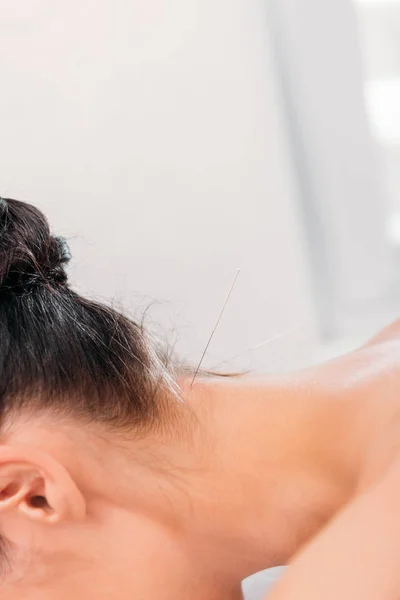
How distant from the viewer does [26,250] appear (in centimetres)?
78

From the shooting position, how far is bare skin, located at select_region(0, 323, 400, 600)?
2.37 ft

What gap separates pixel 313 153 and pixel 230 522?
797 mm

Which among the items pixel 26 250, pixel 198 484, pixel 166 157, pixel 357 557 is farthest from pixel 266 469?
pixel 166 157

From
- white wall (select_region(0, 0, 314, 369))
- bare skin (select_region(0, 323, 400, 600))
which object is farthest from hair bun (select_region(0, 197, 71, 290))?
white wall (select_region(0, 0, 314, 369))

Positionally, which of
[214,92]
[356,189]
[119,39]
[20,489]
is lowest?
[20,489]

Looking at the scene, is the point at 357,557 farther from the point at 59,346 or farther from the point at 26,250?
the point at 26,250

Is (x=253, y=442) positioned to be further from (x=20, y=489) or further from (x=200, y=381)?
(x=20, y=489)

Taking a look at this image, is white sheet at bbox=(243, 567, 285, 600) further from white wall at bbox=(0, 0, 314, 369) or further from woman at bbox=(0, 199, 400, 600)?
white wall at bbox=(0, 0, 314, 369)

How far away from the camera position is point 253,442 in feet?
2.66

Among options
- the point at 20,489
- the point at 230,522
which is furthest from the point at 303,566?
the point at 20,489

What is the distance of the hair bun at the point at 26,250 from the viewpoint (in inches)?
30.2

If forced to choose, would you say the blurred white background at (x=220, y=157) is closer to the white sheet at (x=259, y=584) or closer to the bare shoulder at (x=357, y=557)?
the white sheet at (x=259, y=584)

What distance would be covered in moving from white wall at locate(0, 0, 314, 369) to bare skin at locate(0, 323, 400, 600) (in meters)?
0.43

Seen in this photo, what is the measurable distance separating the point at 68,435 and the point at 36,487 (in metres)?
0.06
